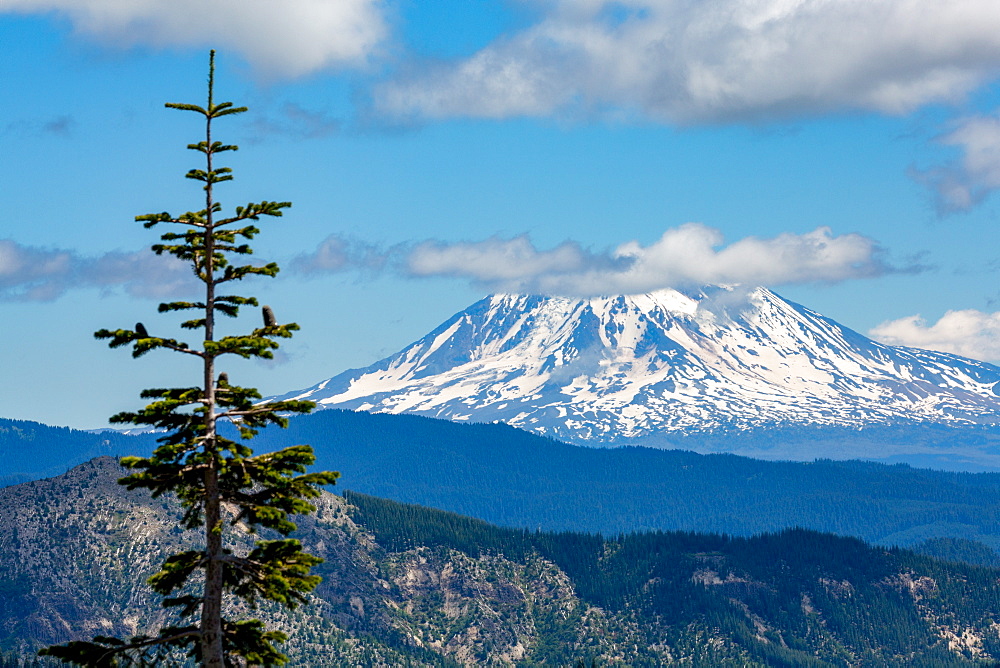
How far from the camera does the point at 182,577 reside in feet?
154

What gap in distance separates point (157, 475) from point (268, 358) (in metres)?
5.20

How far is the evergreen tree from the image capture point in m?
45.5

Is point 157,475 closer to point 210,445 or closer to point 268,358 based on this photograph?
point 210,445

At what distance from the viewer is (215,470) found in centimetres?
4644

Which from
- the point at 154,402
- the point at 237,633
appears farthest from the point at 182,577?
the point at 154,402

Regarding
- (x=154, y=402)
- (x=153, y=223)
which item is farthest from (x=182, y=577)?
(x=153, y=223)

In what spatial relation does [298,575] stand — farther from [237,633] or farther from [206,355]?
[206,355]

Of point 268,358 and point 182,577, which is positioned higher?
point 268,358

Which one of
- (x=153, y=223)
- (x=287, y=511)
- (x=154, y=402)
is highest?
(x=153, y=223)

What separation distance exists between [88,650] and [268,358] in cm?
1098

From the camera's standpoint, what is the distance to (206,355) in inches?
1828

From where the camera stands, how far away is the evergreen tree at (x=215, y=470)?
45.5 meters

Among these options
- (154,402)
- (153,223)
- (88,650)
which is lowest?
(88,650)

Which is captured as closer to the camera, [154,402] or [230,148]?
[154,402]
